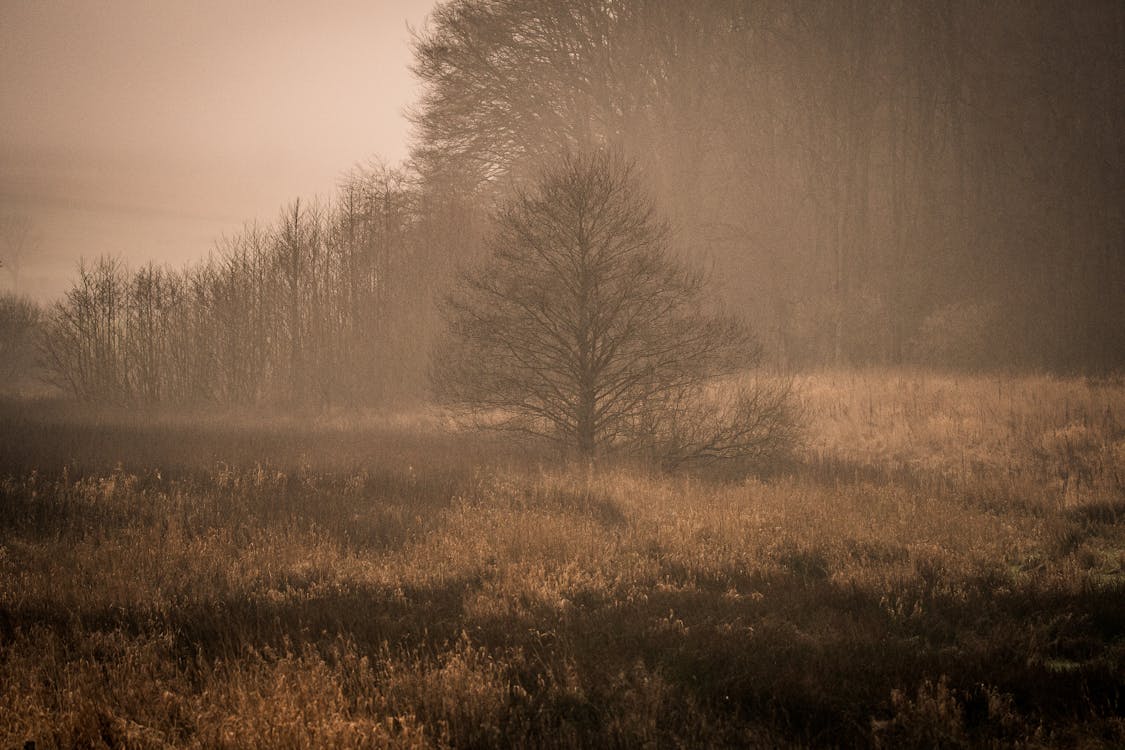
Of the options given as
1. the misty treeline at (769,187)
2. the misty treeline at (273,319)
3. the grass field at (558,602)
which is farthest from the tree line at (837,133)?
the grass field at (558,602)

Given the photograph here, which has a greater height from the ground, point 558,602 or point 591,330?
point 591,330

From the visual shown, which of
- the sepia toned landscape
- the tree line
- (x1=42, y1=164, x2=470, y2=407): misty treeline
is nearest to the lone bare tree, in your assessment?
the sepia toned landscape

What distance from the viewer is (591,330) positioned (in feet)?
41.2

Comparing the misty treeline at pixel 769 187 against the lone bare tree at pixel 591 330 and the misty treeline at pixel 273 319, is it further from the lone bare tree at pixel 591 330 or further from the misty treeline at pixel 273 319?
the lone bare tree at pixel 591 330

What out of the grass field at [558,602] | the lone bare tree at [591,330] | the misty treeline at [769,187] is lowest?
the grass field at [558,602]

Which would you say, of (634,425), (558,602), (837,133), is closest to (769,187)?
(837,133)

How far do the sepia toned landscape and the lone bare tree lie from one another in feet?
0.27

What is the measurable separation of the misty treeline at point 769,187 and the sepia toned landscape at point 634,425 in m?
0.16

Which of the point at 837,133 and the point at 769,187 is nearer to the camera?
the point at 837,133

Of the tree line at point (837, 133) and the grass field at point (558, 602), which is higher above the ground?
the tree line at point (837, 133)

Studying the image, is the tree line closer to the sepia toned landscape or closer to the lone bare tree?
the sepia toned landscape

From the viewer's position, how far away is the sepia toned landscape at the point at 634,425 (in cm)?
480

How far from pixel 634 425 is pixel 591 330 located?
2.07 m

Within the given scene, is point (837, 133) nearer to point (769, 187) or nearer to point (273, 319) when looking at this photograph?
point (769, 187)
